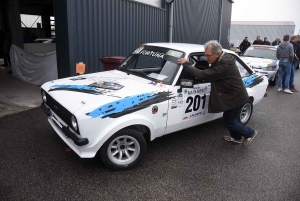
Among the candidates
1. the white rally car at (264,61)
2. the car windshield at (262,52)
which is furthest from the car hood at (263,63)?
the car windshield at (262,52)

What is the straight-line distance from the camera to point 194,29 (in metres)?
12.6

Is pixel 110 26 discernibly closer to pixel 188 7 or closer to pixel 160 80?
pixel 160 80

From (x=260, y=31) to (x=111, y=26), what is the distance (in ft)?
93.5

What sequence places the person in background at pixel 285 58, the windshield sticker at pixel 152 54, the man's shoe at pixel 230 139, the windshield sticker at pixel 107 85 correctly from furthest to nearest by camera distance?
1. the person in background at pixel 285 58
2. the man's shoe at pixel 230 139
3. the windshield sticker at pixel 152 54
4. the windshield sticker at pixel 107 85

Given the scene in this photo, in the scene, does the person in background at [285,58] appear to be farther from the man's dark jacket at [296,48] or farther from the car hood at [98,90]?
the car hood at [98,90]

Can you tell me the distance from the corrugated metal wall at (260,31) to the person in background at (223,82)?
30.4 m

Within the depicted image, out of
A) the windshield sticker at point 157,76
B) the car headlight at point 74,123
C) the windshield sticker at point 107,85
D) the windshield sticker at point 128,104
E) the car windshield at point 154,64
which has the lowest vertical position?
the car headlight at point 74,123

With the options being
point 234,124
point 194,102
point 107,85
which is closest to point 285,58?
point 234,124

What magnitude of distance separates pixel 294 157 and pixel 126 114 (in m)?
2.75

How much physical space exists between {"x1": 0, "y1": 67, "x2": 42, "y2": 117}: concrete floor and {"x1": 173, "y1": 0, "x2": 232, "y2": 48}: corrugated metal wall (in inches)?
251

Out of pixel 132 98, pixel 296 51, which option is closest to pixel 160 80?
pixel 132 98

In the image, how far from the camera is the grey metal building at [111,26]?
6348 millimetres

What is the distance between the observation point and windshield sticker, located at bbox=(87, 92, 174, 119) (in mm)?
2898

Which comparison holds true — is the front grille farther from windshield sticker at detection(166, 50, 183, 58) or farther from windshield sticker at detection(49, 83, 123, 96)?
windshield sticker at detection(166, 50, 183, 58)
